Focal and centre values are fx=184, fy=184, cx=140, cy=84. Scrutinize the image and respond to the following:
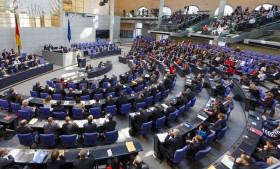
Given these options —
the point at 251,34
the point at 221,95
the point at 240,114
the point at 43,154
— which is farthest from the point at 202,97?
the point at 251,34

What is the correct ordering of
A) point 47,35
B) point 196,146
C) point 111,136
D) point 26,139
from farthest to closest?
point 47,35, point 111,136, point 26,139, point 196,146

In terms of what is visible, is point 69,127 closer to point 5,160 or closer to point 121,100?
point 5,160

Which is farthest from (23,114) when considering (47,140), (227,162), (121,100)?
(227,162)

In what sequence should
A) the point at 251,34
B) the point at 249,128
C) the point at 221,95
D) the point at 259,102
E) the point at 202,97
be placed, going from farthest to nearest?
the point at 251,34 < the point at 202,97 < the point at 221,95 < the point at 259,102 < the point at 249,128

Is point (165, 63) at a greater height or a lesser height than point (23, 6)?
lesser

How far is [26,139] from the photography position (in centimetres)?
549

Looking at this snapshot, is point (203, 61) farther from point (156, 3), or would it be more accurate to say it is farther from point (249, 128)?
point (156, 3)

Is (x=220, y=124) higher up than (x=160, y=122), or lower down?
higher up

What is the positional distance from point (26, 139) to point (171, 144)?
4.27 metres

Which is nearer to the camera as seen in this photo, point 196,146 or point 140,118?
point 196,146

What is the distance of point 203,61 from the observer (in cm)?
1548

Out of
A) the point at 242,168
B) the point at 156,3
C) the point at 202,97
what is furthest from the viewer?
the point at 156,3

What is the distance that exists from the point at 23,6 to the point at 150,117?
5.87 m

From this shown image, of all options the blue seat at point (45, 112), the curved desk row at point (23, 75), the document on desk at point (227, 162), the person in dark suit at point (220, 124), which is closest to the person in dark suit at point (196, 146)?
the document on desk at point (227, 162)
